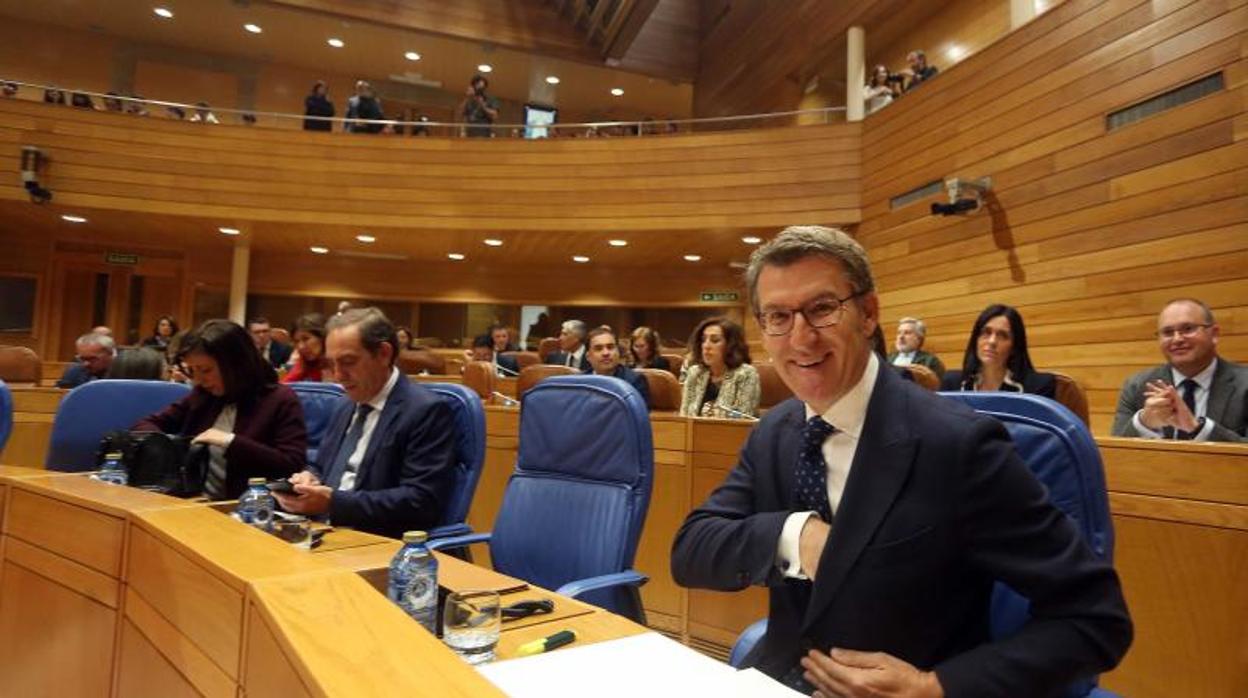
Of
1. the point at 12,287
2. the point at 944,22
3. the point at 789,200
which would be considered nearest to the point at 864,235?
the point at 789,200

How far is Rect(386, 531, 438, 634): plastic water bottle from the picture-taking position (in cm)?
108

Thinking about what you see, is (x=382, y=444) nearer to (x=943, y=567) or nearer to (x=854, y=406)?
(x=854, y=406)

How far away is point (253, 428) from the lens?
2.40 meters

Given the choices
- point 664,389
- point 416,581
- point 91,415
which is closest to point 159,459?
point 91,415

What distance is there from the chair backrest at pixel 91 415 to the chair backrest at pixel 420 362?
454 centimetres

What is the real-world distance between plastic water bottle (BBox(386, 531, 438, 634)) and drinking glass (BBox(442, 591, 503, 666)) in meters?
0.09

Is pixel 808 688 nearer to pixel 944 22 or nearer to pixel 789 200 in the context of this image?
pixel 789 200

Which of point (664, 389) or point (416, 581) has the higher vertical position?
point (664, 389)

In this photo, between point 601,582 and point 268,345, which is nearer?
point 601,582

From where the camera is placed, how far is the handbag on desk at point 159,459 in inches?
80.2

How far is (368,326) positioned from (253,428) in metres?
0.61

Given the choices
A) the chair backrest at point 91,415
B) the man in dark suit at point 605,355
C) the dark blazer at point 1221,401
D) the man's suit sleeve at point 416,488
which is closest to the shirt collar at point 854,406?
the man's suit sleeve at point 416,488

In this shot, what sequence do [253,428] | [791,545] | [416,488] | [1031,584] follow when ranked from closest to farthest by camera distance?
[1031,584], [791,545], [416,488], [253,428]

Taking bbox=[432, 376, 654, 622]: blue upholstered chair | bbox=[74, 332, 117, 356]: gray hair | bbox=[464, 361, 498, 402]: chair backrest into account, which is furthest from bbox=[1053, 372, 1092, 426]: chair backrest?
bbox=[74, 332, 117, 356]: gray hair
